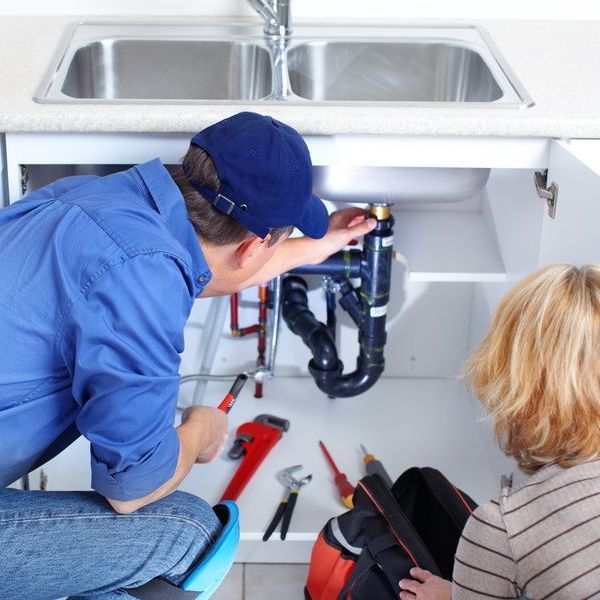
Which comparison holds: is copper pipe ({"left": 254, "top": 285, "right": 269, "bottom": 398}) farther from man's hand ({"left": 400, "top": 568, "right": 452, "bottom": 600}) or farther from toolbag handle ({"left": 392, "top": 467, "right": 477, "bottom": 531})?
man's hand ({"left": 400, "top": 568, "right": 452, "bottom": 600})

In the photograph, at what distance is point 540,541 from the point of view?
1146 mm

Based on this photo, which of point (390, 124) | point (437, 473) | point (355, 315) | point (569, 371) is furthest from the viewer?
point (355, 315)

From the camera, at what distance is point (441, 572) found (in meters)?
1.63

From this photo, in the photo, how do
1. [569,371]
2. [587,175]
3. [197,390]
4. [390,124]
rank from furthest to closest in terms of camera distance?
1. [197,390]
2. [390,124]
3. [587,175]
4. [569,371]

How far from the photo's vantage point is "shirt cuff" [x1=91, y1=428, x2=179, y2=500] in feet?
4.15

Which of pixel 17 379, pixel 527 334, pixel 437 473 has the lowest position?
pixel 437 473

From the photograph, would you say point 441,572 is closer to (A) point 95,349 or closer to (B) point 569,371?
(B) point 569,371

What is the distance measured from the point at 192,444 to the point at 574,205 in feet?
2.30

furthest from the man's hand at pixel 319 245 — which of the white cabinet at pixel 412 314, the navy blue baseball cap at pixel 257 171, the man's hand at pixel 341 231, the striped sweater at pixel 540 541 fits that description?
the striped sweater at pixel 540 541

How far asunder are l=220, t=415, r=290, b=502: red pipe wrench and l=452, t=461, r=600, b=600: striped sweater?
33.3 inches

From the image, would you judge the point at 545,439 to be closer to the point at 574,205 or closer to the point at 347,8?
the point at 574,205

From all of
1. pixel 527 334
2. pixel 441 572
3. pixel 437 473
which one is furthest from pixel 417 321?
pixel 527 334

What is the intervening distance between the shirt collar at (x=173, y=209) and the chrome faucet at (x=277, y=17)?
69cm

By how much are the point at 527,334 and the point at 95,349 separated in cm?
52
